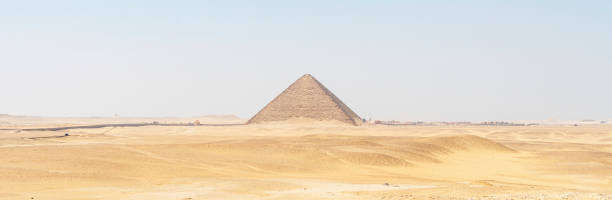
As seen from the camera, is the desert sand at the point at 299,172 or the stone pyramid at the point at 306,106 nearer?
the desert sand at the point at 299,172

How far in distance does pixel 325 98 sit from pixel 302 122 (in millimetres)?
5463

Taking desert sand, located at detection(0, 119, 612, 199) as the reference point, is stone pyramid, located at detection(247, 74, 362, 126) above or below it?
above

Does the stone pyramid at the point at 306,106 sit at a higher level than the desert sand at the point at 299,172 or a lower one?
higher

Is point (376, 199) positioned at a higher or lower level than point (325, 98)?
lower

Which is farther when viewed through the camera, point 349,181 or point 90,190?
point 349,181

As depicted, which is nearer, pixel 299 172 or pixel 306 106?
pixel 299 172

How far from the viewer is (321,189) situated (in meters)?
16.3

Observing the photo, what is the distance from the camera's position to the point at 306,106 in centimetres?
10012

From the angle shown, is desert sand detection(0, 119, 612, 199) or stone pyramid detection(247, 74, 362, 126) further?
stone pyramid detection(247, 74, 362, 126)

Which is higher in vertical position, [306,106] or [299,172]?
[306,106]

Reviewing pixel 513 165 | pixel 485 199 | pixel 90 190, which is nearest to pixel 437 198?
pixel 485 199

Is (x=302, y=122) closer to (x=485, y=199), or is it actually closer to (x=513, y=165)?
(x=513, y=165)

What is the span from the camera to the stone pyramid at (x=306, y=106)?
9786 centimetres

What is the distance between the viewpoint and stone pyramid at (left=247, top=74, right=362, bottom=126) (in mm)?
97856
